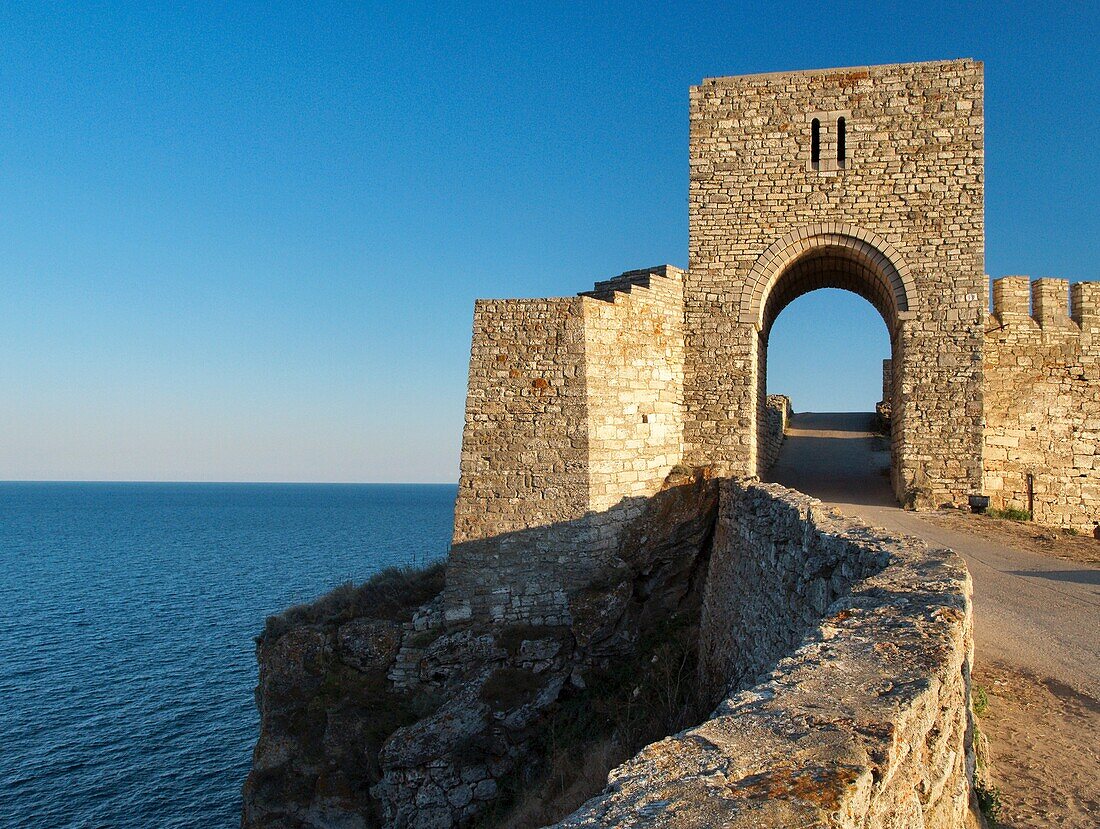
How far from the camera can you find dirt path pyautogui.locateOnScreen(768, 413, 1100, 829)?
15.0ft

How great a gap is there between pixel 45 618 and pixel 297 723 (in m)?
31.6

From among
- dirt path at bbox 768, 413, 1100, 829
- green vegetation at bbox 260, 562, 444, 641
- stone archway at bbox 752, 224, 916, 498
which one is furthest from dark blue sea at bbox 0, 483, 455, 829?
dirt path at bbox 768, 413, 1100, 829

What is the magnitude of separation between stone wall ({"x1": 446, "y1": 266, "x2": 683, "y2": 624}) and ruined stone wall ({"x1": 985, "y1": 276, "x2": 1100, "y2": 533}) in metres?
8.32

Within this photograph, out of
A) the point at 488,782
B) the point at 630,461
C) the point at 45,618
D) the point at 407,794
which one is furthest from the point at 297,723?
the point at 45,618

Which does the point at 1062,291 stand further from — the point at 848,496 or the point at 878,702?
the point at 878,702

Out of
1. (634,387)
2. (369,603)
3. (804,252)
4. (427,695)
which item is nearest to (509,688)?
(427,695)

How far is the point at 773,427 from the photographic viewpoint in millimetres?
21312

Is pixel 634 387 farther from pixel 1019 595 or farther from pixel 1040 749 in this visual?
pixel 1040 749

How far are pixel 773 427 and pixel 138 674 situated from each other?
24.1m

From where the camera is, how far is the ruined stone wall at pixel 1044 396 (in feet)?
51.6

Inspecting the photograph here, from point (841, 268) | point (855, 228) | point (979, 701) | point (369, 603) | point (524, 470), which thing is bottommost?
point (369, 603)

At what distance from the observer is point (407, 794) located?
37.5 feet

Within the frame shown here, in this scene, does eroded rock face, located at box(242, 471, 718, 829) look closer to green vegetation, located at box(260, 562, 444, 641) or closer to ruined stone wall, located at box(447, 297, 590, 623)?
green vegetation, located at box(260, 562, 444, 641)

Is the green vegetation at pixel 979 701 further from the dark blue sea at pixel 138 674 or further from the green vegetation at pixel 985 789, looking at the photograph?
the dark blue sea at pixel 138 674
